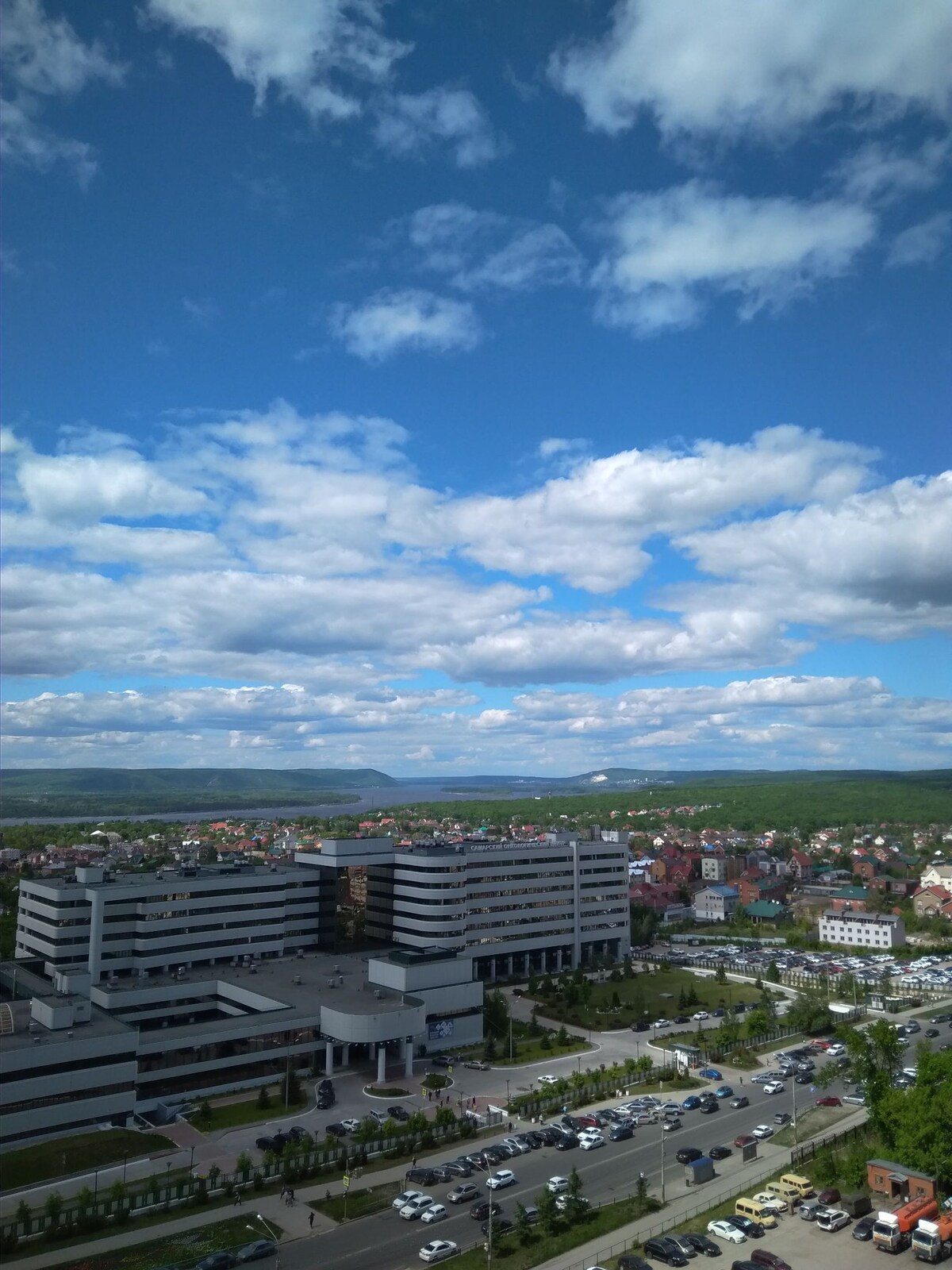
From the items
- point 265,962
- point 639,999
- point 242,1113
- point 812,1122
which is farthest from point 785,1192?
point 265,962

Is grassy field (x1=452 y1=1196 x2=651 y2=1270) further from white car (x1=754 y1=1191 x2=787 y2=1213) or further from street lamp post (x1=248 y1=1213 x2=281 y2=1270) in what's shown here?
street lamp post (x1=248 y1=1213 x2=281 y2=1270)

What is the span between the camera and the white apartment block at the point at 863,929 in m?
75.2

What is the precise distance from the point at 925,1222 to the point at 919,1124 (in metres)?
3.82

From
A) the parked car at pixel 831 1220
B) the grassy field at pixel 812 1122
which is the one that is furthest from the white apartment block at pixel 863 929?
the parked car at pixel 831 1220

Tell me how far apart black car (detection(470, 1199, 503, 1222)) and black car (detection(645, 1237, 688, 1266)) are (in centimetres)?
465

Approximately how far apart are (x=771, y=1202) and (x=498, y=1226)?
27.1 feet

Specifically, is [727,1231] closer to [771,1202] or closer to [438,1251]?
[771,1202]

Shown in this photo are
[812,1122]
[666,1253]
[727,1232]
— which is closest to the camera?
[666,1253]

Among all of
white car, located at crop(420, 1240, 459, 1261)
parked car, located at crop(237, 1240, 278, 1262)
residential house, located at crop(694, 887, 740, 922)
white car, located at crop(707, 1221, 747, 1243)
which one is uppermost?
parked car, located at crop(237, 1240, 278, 1262)

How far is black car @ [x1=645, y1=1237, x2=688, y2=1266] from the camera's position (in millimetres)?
23734

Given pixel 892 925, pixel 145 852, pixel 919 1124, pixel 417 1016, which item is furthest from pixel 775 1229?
pixel 145 852

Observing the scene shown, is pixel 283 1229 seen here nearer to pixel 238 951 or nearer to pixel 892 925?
pixel 238 951

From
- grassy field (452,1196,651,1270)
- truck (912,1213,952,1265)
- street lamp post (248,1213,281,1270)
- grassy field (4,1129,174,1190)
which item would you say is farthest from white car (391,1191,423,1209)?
truck (912,1213,952,1265)

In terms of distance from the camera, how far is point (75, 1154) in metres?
30.0
